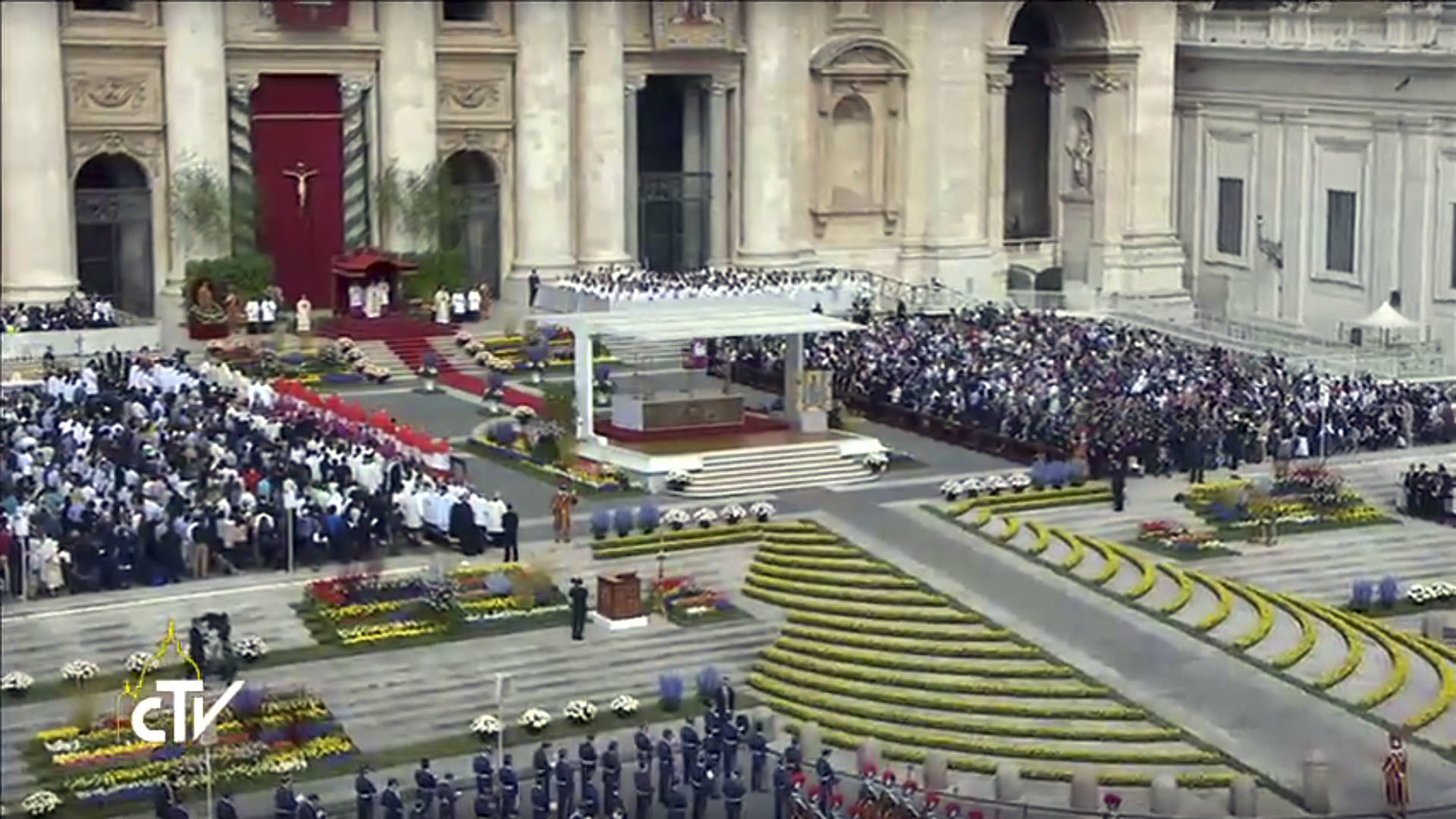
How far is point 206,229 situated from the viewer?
7806 cm

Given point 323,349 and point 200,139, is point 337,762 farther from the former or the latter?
point 200,139

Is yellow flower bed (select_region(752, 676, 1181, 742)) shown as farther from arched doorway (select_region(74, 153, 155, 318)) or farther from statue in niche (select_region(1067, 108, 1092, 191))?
statue in niche (select_region(1067, 108, 1092, 191))

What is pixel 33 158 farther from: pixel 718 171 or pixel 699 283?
pixel 718 171

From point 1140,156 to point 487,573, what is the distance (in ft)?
167

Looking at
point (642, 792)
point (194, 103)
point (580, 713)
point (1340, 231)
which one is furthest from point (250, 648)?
point (1340, 231)

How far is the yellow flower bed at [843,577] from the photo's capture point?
48531 mm

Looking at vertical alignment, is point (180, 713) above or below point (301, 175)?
below

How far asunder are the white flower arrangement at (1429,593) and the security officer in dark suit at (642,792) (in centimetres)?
1976

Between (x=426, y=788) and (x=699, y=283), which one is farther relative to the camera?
(x=699, y=283)

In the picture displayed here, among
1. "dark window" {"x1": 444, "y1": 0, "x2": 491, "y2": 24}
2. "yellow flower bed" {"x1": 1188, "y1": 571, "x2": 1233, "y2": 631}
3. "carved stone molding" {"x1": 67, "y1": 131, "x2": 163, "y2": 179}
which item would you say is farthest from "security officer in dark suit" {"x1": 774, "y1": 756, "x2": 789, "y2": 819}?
"dark window" {"x1": 444, "y1": 0, "x2": 491, "y2": 24}

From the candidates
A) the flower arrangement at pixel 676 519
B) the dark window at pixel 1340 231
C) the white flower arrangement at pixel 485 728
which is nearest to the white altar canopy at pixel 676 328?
the flower arrangement at pixel 676 519

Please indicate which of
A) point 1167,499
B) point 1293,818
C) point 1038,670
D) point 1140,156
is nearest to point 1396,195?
point 1140,156

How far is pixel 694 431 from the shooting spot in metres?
62.2

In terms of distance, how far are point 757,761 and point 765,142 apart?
52772mm
